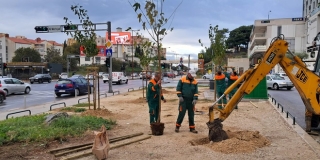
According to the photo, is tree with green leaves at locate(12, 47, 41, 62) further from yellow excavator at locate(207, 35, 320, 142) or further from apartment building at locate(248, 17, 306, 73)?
yellow excavator at locate(207, 35, 320, 142)

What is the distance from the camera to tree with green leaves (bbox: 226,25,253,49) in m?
102

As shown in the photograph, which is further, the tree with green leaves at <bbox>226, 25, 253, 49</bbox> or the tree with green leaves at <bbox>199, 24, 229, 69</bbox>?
the tree with green leaves at <bbox>226, 25, 253, 49</bbox>

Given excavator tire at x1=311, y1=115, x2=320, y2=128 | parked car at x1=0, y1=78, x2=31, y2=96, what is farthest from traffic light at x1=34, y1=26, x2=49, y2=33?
excavator tire at x1=311, y1=115, x2=320, y2=128

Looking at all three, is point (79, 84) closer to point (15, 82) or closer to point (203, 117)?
point (15, 82)

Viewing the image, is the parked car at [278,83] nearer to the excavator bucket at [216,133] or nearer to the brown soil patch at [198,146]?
the brown soil patch at [198,146]

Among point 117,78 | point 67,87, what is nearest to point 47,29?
point 67,87

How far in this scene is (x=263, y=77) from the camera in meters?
8.21

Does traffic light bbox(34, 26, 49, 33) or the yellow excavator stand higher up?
traffic light bbox(34, 26, 49, 33)

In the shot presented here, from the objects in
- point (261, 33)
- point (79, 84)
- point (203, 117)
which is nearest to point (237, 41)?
point (261, 33)

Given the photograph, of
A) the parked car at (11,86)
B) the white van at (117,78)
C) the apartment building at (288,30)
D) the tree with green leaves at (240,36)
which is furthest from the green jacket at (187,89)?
the tree with green leaves at (240,36)

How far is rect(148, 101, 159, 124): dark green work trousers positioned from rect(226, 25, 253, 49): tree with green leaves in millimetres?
96160

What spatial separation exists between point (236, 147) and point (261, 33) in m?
73.4

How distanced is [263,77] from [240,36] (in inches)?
3893

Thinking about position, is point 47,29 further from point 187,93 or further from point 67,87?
point 187,93
